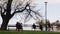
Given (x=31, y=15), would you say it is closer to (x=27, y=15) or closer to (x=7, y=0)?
(x=27, y=15)

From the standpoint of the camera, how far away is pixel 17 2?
112 feet

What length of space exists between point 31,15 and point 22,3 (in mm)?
2101

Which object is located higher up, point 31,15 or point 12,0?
point 12,0

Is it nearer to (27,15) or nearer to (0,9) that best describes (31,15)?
(27,15)

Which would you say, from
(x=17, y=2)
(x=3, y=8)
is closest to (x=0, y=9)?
(x=3, y=8)

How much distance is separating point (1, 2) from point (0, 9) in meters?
1.03

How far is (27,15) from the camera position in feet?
111

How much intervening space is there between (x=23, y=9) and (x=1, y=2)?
11.6ft

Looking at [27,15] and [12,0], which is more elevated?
[12,0]

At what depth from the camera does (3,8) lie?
108 ft

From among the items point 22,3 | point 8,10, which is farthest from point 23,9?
point 8,10

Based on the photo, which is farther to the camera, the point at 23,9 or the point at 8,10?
the point at 23,9

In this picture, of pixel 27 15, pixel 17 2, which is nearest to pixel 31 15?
pixel 27 15

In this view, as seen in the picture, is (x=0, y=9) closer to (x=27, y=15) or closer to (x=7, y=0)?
(x=7, y=0)
